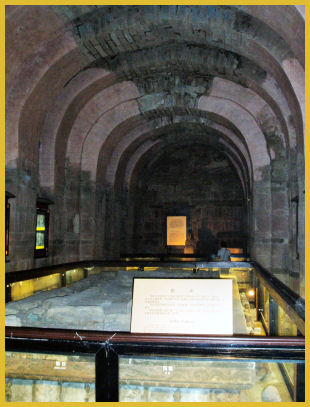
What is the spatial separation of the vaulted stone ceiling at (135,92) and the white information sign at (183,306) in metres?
4.06

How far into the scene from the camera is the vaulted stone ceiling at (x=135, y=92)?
245 inches

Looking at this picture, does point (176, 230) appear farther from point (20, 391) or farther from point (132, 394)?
point (132, 394)

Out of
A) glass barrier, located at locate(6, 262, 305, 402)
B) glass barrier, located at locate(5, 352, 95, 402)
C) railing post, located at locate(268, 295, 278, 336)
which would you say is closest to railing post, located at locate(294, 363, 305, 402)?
glass barrier, located at locate(6, 262, 305, 402)

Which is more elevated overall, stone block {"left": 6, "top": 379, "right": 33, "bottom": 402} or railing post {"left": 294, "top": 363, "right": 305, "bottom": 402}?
railing post {"left": 294, "top": 363, "right": 305, "bottom": 402}

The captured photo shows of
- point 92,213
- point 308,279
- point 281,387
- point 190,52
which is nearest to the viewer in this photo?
point 281,387

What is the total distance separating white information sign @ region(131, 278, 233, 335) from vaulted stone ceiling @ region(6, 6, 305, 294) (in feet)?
13.3

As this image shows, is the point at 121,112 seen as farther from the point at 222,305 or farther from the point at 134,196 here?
the point at 222,305

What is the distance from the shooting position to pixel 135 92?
968cm

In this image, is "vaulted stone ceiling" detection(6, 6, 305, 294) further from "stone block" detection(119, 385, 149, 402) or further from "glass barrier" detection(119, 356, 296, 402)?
"stone block" detection(119, 385, 149, 402)

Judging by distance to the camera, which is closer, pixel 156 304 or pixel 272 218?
pixel 156 304

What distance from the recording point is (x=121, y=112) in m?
10.3

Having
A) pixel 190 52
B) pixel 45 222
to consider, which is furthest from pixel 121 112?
pixel 45 222

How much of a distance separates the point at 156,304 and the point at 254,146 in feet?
26.7

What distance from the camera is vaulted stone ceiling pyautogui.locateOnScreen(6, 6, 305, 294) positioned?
20.4 ft
